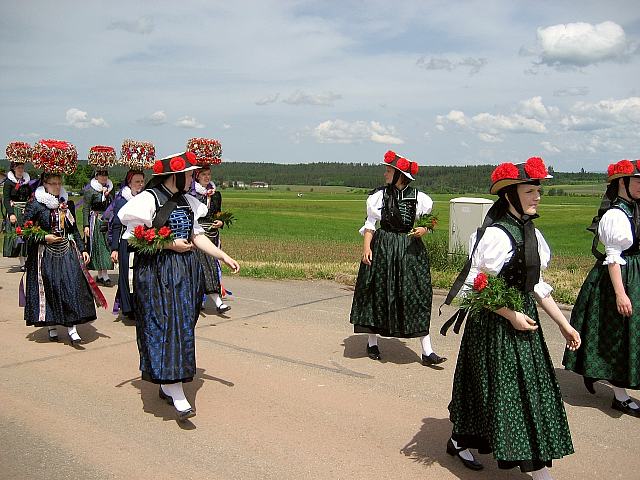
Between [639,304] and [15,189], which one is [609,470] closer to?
[639,304]

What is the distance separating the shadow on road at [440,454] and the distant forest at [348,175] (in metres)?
102

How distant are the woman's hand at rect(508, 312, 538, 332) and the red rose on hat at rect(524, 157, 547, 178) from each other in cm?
80

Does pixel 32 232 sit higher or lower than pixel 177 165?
lower

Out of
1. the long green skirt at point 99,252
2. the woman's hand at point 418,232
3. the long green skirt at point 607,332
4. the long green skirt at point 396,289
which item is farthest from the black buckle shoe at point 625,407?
the long green skirt at point 99,252

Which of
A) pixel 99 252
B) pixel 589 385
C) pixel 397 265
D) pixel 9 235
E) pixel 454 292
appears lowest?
pixel 589 385

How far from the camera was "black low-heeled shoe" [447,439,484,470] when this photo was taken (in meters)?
4.24

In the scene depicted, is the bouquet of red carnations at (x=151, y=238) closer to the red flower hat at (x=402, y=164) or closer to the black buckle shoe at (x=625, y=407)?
the red flower hat at (x=402, y=164)

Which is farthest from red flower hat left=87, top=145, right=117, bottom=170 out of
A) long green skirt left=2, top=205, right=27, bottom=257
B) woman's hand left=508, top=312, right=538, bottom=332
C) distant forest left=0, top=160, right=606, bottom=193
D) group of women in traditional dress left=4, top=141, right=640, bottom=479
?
distant forest left=0, top=160, right=606, bottom=193

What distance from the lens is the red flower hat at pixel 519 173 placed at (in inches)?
150

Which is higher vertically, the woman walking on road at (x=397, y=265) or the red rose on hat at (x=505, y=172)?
the red rose on hat at (x=505, y=172)

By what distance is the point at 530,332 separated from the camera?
3840 mm

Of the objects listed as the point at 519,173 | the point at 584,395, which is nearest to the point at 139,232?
the point at 519,173

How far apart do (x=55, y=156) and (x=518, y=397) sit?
5.45m

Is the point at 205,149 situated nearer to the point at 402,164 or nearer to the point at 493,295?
the point at 402,164
